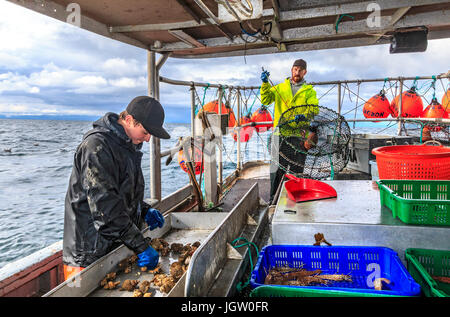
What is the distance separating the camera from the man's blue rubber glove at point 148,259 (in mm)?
1848

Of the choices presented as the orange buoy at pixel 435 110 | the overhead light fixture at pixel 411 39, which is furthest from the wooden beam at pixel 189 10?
the orange buoy at pixel 435 110

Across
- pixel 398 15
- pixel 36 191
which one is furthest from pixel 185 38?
pixel 36 191

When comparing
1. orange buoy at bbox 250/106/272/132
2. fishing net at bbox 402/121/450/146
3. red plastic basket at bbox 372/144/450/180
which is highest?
orange buoy at bbox 250/106/272/132

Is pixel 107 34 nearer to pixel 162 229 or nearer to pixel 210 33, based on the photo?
pixel 210 33

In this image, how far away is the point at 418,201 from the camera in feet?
5.03

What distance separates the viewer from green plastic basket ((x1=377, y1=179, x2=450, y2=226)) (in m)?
1.52

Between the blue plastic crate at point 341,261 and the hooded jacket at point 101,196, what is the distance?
808mm

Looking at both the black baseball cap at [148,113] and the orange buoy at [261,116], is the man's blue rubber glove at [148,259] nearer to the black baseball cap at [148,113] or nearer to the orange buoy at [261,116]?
the black baseball cap at [148,113]

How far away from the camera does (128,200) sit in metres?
2.12

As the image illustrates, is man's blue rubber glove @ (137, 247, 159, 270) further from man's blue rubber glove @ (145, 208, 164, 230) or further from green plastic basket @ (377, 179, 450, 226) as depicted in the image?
green plastic basket @ (377, 179, 450, 226)

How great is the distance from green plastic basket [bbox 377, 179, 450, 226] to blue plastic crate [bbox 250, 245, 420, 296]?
282 millimetres

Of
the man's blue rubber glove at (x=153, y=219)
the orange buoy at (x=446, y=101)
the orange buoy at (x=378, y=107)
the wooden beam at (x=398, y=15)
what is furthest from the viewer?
the orange buoy at (x=378, y=107)

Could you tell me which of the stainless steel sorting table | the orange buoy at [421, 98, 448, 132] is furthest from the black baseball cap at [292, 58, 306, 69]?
the orange buoy at [421, 98, 448, 132]

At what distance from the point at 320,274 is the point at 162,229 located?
1.46 meters
